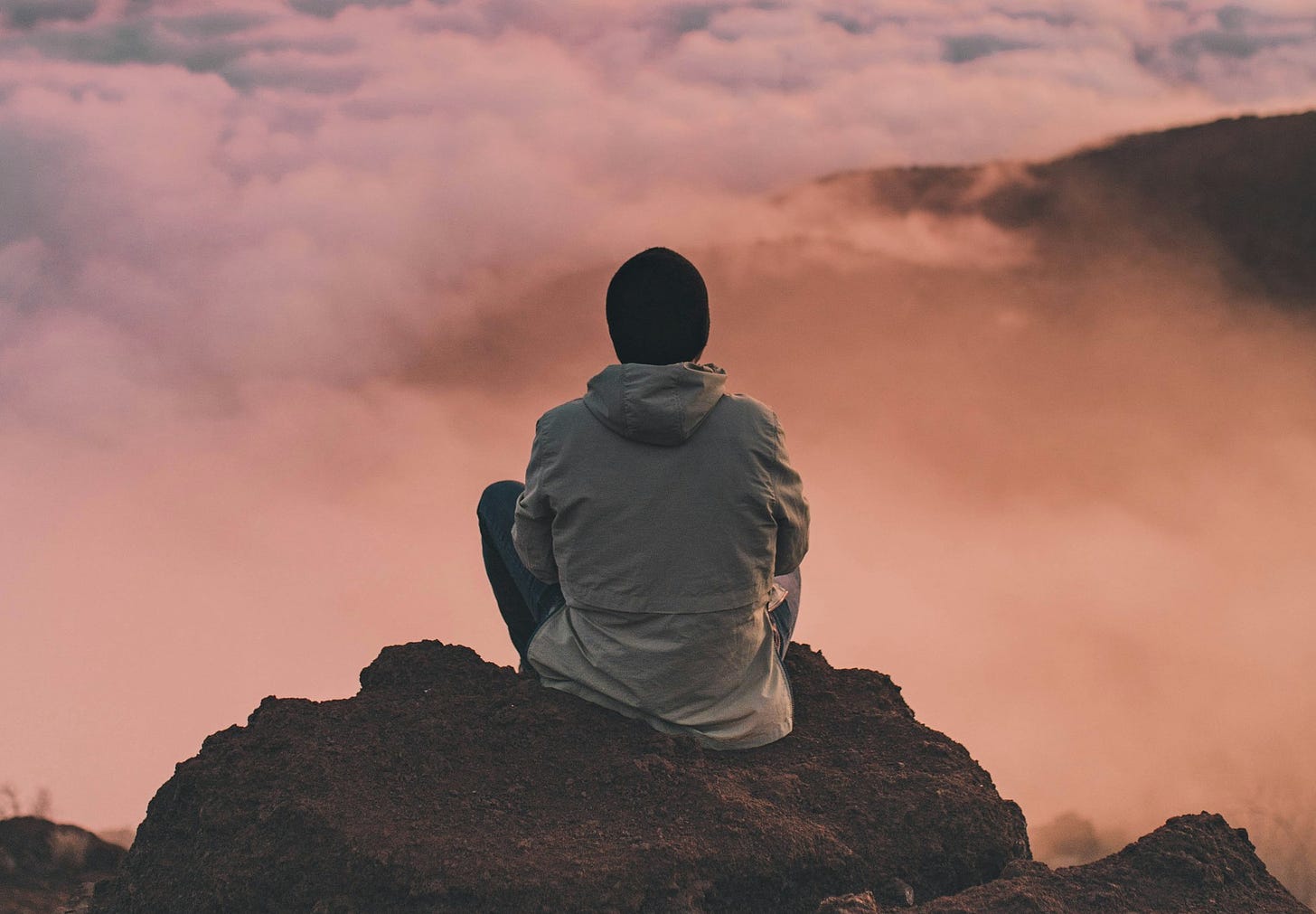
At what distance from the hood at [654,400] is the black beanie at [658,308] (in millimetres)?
76

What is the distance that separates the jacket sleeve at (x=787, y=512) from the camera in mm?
5098

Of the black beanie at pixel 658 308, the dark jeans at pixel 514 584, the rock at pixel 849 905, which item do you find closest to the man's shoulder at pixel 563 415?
the black beanie at pixel 658 308

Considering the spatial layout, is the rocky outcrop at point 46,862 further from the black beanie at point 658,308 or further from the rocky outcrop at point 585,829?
the black beanie at point 658,308

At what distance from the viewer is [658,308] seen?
16.2ft

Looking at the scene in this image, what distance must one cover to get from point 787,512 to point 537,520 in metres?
0.92

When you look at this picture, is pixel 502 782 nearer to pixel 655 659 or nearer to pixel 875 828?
pixel 655 659

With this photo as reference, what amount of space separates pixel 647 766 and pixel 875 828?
2.77 ft

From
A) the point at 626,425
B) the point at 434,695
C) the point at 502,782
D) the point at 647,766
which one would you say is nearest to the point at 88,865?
the point at 434,695

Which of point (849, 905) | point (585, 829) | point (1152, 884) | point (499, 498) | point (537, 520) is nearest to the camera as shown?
point (849, 905)

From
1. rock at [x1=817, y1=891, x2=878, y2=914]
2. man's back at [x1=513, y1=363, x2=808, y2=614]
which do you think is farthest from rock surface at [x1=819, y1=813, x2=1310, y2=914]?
man's back at [x1=513, y1=363, x2=808, y2=614]

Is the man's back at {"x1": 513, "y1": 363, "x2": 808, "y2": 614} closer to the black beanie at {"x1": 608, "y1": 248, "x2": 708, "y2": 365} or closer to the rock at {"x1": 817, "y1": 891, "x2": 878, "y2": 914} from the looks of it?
the black beanie at {"x1": 608, "y1": 248, "x2": 708, "y2": 365}

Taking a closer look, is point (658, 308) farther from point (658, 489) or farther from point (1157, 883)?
point (1157, 883)

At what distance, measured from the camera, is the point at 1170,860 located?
471 centimetres

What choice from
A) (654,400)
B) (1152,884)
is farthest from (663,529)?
(1152,884)
